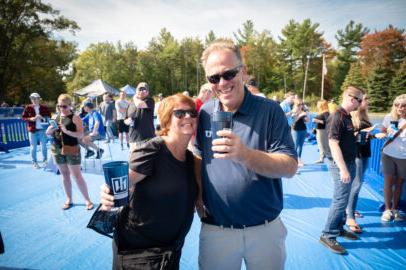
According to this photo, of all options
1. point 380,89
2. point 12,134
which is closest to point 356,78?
point 380,89

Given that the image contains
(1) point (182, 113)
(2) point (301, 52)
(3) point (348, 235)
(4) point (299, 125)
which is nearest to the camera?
(1) point (182, 113)

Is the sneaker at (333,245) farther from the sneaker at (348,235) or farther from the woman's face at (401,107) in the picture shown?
the woman's face at (401,107)

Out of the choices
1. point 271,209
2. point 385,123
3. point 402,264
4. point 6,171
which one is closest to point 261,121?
point 271,209

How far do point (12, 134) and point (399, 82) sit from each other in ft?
153

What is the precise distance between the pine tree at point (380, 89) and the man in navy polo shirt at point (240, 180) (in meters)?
45.2

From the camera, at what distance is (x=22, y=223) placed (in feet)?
13.8

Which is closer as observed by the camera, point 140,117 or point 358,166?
point 358,166

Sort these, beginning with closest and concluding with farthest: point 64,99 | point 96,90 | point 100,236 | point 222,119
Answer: point 222,119, point 100,236, point 64,99, point 96,90

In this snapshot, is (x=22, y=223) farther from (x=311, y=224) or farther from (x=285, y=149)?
(x=311, y=224)

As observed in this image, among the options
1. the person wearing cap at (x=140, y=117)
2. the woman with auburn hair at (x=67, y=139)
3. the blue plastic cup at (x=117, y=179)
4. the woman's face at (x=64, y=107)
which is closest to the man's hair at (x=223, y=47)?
the blue plastic cup at (x=117, y=179)

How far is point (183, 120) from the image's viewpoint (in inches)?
71.9

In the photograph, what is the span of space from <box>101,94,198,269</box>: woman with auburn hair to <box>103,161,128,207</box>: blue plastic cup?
189 mm

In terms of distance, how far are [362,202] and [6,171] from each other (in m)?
9.62

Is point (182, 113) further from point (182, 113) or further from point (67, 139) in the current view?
point (67, 139)
